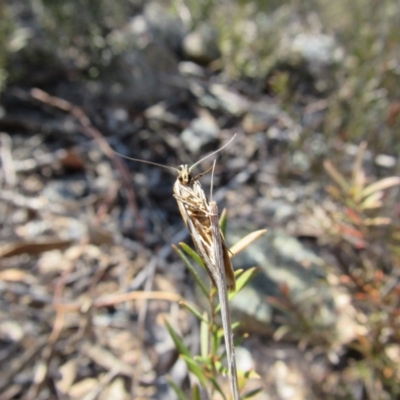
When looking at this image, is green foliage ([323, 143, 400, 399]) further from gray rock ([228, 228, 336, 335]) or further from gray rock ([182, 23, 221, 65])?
gray rock ([182, 23, 221, 65])

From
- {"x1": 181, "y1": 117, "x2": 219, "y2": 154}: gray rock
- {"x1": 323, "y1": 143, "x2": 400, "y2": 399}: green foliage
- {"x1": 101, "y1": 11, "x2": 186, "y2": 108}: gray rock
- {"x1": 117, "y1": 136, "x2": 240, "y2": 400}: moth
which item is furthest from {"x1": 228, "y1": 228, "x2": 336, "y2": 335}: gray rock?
{"x1": 101, "y1": 11, "x2": 186, "y2": 108}: gray rock

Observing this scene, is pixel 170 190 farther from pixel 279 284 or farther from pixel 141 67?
pixel 141 67

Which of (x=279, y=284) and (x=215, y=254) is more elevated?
(x=279, y=284)

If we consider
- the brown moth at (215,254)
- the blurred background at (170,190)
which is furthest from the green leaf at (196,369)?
the brown moth at (215,254)

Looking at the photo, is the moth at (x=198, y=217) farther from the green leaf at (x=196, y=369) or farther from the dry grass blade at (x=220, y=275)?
the green leaf at (x=196, y=369)

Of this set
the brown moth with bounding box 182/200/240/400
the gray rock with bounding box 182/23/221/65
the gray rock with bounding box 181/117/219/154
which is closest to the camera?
the brown moth with bounding box 182/200/240/400

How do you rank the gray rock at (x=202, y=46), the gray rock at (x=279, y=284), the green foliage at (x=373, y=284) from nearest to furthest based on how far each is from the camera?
the green foliage at (x=373, y=284)
the gray rock at (x=279, y=284)
the gray rock at (x=202, y=46)

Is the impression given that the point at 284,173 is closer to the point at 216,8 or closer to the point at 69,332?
the point at 69,332

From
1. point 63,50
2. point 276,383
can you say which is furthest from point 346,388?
point 63,50

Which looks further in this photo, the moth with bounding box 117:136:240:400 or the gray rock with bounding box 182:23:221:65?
the gray rock with bounding box 182:23:221:65

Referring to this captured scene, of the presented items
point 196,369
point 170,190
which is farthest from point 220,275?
point 170,190
